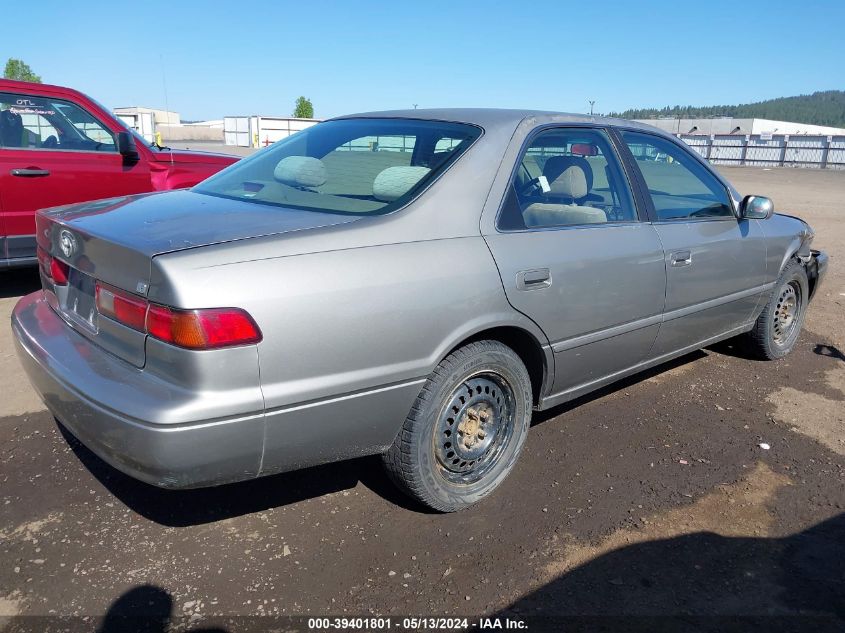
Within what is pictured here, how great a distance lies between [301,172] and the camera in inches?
128

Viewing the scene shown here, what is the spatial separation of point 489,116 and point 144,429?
81.8 inches

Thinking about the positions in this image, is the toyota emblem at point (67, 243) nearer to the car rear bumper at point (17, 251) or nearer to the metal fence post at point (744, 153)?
the car rear bumper at point (17, 251)

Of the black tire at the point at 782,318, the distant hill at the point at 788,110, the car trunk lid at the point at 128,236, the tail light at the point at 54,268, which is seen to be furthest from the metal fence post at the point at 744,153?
the distant hill at the point at 788,110

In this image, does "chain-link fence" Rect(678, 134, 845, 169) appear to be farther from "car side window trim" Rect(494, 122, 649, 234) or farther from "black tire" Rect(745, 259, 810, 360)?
"car side window trim" Rect(494, 122, 649, 234)

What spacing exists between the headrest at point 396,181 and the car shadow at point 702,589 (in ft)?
5.39

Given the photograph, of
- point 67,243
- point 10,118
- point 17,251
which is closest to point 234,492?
point 67,243

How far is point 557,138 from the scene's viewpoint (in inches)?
136

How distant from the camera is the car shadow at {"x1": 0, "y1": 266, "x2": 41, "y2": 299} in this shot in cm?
636

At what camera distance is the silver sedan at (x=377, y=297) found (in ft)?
7.38

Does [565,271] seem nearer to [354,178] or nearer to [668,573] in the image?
[354,178]

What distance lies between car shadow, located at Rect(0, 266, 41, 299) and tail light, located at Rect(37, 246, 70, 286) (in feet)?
12.0

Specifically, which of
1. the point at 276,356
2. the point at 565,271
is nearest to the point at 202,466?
the point at 276,356

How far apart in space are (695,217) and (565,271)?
137 centimetres

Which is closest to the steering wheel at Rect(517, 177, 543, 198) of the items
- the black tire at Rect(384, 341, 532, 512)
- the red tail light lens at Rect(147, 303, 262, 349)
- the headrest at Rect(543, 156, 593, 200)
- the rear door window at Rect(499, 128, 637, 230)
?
the rear door window at Rect(499, 128, 637, 230)
